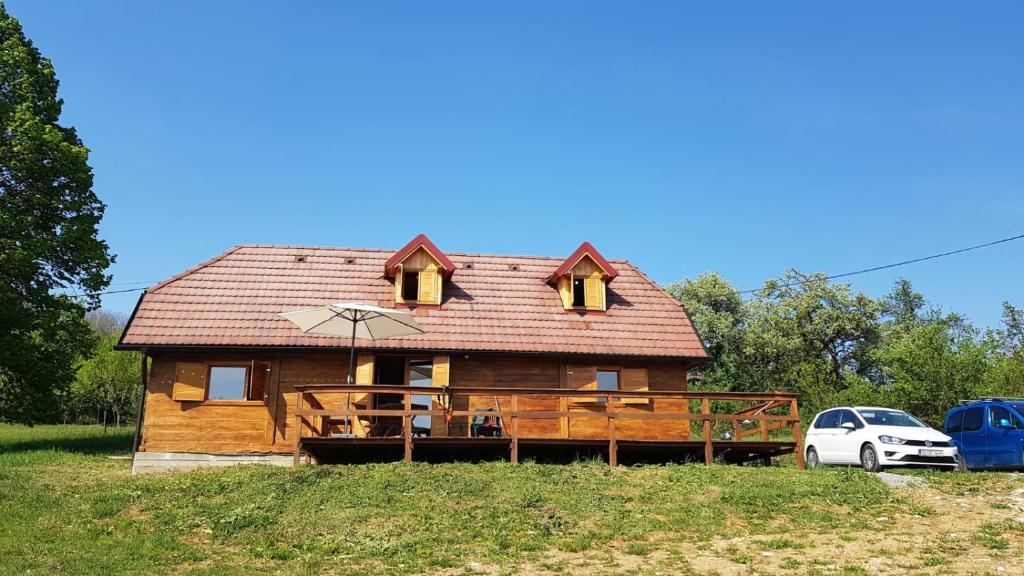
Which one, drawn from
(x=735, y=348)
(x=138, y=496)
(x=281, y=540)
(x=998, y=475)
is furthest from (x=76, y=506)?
(x=735, y=348)

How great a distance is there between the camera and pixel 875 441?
1597 cm

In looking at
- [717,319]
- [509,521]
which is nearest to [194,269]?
[509,521]

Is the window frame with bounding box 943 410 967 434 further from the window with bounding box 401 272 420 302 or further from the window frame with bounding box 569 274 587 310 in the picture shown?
the window with bounding box 401 272 420 302

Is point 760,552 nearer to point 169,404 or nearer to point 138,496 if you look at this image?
point 138,496

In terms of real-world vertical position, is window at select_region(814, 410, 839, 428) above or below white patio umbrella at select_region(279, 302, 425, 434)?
below

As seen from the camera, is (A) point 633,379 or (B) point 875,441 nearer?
(B) point 875,441

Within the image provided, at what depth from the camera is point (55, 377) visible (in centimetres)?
2445

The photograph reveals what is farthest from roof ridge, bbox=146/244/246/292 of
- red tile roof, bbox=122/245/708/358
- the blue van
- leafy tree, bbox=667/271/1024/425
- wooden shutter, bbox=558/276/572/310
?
leafy tree, bbox=667/271/1024/425

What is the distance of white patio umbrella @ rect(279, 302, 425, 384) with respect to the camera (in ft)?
52.3

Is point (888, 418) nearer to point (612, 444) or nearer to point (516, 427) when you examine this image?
point (612, 444)

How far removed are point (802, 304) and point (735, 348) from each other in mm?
4968

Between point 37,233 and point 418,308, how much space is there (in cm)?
1235

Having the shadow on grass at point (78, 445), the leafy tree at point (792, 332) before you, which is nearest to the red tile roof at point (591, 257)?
the shadow on grass at point (78, 445)

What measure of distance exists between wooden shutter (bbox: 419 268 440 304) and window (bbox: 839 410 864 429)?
34.7 ft
